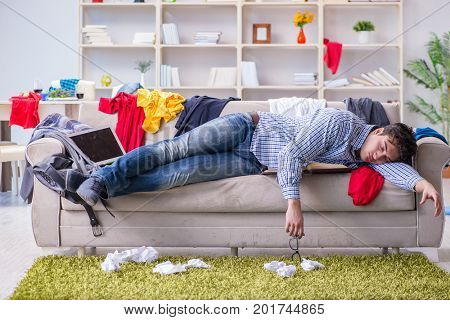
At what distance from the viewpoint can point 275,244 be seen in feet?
9.75

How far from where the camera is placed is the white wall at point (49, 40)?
6758 mm

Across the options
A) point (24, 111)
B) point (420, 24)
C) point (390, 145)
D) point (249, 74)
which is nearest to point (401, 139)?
point (390, 145)

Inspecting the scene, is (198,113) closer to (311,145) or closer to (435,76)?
(311,145)

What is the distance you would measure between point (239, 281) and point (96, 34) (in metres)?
4.59

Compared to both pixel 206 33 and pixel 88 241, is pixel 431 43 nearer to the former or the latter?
pixel 206 33

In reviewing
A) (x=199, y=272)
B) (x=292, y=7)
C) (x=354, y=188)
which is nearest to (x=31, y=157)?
(x=199, y=272)

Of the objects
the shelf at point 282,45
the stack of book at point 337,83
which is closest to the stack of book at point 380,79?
the stack of book at point 337,83

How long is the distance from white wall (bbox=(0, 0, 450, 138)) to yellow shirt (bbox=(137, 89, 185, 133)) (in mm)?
3401

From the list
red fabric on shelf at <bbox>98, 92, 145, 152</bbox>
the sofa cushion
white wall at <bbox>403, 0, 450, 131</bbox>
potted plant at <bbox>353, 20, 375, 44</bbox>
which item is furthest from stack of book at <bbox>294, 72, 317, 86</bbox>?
the sofa cushion

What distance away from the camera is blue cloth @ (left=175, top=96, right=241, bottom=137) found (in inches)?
140

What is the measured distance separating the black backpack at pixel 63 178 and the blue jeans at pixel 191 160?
0.31ft

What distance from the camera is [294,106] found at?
11.8ft

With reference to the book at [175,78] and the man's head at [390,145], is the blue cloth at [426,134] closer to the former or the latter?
the man's head at [390,145]

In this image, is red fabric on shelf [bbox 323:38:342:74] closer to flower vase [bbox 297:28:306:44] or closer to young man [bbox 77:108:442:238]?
flower vase [bbox 297:28:306:44]
